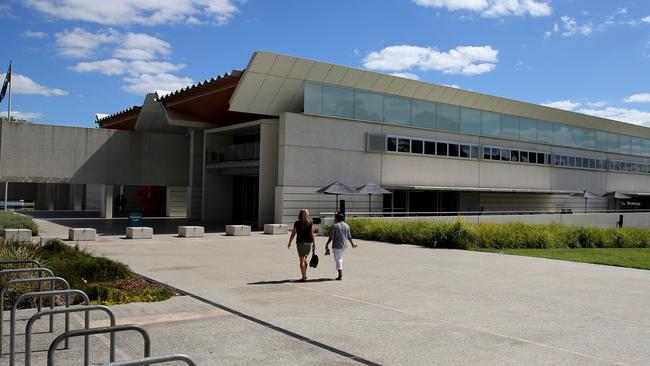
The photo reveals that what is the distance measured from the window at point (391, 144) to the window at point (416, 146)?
1.46 m

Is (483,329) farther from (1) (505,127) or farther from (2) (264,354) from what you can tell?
(1) (505,127)

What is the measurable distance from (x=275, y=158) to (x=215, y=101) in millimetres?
5347

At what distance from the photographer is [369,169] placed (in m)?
34.5

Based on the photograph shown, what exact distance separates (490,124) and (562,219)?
9637 millimetres

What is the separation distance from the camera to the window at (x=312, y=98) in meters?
31.9

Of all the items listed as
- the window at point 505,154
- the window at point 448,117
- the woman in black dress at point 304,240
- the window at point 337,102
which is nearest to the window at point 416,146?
the window at point 448,117

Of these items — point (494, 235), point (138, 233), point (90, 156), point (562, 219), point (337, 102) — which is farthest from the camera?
point (90, 156)

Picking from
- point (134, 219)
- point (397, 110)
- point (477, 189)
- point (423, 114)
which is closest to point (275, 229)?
point (134, 219)

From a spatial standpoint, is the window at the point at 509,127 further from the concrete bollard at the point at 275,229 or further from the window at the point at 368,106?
the concrete bollard at the point at 275,229

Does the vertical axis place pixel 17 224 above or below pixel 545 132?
below

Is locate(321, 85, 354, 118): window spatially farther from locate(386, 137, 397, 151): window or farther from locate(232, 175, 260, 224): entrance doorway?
locate(232, 175, 260, 224): entrance doorway

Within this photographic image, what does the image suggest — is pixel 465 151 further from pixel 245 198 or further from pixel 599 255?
pixel 599 255

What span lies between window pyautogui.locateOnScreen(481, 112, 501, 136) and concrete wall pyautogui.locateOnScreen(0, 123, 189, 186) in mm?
21439

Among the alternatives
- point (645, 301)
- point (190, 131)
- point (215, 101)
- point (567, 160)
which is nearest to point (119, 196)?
point (190, 131)
